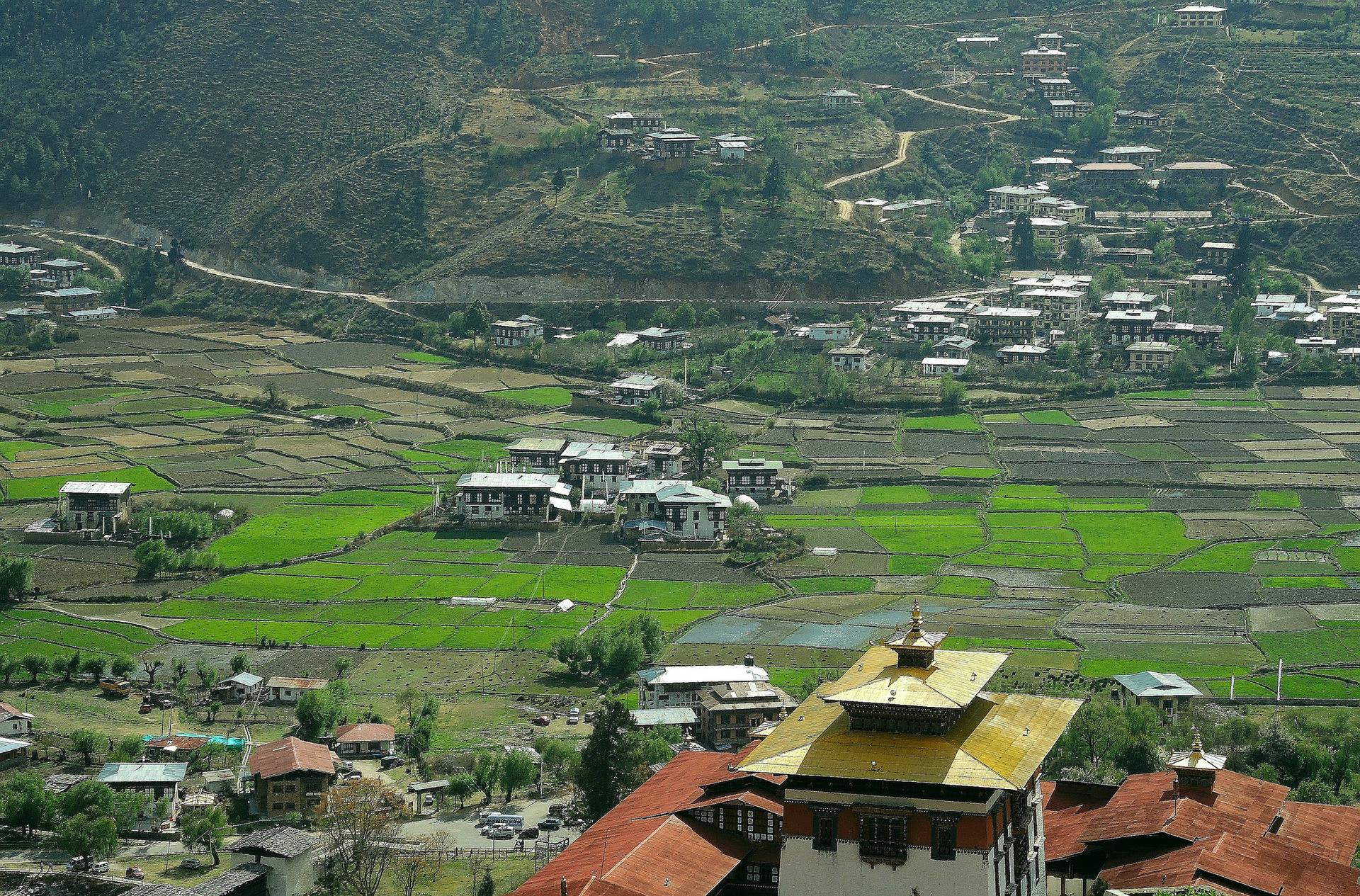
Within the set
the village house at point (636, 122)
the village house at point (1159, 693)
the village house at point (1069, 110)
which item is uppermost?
the village house at point (1069, 110)

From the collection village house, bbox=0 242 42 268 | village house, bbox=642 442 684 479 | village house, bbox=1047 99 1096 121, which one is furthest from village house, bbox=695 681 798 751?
village house, bbox=1047 99 1096 121

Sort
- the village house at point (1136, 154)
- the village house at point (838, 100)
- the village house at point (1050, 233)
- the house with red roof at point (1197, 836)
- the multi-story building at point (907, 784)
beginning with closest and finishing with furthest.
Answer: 1. the multi-story building at point (907, 784)
2. the house with red roof at point (1197, 836)
3. the village house at point (1050, 233)
4. the village house at point (1136, 154)
5. the village house at point (838, 100)

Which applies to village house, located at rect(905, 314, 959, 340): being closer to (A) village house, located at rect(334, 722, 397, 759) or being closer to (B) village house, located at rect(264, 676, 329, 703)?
(B) village house, located at rect(264, 676, 329, 703)

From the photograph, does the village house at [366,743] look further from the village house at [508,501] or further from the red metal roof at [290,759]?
the village house at [508,501]

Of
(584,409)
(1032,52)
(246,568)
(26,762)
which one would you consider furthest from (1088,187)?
(26,762)

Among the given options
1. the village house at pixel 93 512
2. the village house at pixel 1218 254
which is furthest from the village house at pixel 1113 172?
the village house at pixel 93 512

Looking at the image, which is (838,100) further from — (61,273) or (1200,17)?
(61,273)
